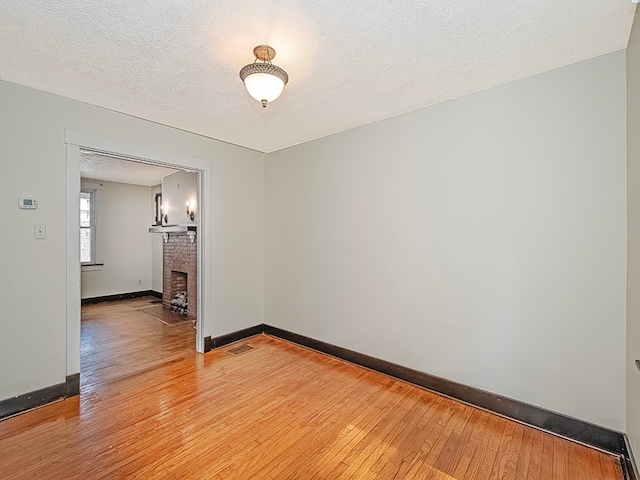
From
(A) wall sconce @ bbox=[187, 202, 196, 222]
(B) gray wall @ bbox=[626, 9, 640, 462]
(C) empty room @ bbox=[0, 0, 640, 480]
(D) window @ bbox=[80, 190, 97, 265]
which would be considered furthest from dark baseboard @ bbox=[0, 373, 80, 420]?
(D) window @ bbox=[80, 190, 97, 265]

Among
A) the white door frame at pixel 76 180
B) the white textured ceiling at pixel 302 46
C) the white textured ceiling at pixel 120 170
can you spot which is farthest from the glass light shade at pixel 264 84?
the white textured ceiling at pixel 120 170

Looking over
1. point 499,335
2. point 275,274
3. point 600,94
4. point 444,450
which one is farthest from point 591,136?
point 275,274

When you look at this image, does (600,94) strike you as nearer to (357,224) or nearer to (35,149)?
(357,224)

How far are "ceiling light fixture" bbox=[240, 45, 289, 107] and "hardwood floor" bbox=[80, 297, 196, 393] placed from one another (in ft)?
9.52

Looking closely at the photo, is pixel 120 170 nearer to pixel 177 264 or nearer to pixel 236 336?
pixel 177 264

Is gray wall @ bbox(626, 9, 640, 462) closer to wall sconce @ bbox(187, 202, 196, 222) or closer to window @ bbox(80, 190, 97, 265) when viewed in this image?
wall sconce @ bbox(187, 202, 196, 222)

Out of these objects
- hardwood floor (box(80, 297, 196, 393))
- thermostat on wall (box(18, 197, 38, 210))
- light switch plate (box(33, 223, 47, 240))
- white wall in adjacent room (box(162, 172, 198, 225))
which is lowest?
hardwood floor (box(80, 297, 196, 393))

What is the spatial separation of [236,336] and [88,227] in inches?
178

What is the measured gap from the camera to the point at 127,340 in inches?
159

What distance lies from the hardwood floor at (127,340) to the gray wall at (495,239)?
1.91 m

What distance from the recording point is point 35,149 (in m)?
2.47

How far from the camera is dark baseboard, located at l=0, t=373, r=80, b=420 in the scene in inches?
91.7

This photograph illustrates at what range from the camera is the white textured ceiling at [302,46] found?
160cm

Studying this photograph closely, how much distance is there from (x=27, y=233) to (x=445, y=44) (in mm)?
3319
